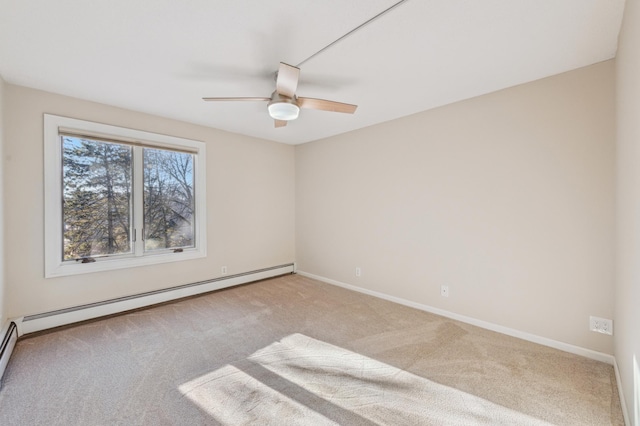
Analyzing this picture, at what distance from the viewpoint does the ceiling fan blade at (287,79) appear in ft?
6.05

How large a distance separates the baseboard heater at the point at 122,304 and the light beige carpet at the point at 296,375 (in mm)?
147

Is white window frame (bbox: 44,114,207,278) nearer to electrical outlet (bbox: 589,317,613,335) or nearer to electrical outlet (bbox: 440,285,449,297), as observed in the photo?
electrical outlet (bbox: 440,285,449,297)

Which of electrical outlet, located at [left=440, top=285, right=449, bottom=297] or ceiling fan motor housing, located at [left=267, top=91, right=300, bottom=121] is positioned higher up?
ceiling fan motor housing, located at [left=267, top=91, right=300, bottom=121]

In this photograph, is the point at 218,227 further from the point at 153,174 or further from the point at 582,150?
the point at 582,150

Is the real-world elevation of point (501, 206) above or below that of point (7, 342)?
above

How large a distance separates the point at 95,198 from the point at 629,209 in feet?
15.2

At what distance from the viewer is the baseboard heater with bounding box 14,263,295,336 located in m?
2.65

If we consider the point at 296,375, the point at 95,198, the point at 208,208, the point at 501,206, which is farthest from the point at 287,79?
the point at 95,198

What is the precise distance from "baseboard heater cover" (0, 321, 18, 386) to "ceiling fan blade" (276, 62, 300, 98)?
2916mm

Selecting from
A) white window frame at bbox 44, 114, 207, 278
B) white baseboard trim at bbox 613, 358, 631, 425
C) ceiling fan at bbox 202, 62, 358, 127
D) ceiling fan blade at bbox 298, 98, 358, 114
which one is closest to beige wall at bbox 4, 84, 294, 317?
white window frame at bbox 44, 114, 207, 278

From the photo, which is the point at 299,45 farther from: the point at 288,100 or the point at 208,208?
the point at 208,208

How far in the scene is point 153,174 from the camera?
352cm

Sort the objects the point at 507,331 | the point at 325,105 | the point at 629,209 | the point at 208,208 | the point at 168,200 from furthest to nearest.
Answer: the point at 208,208 < the point at 168,200 < the point at 507,331 < the point at 325,105 < the point at 629,209

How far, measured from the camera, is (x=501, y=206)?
2668mm
